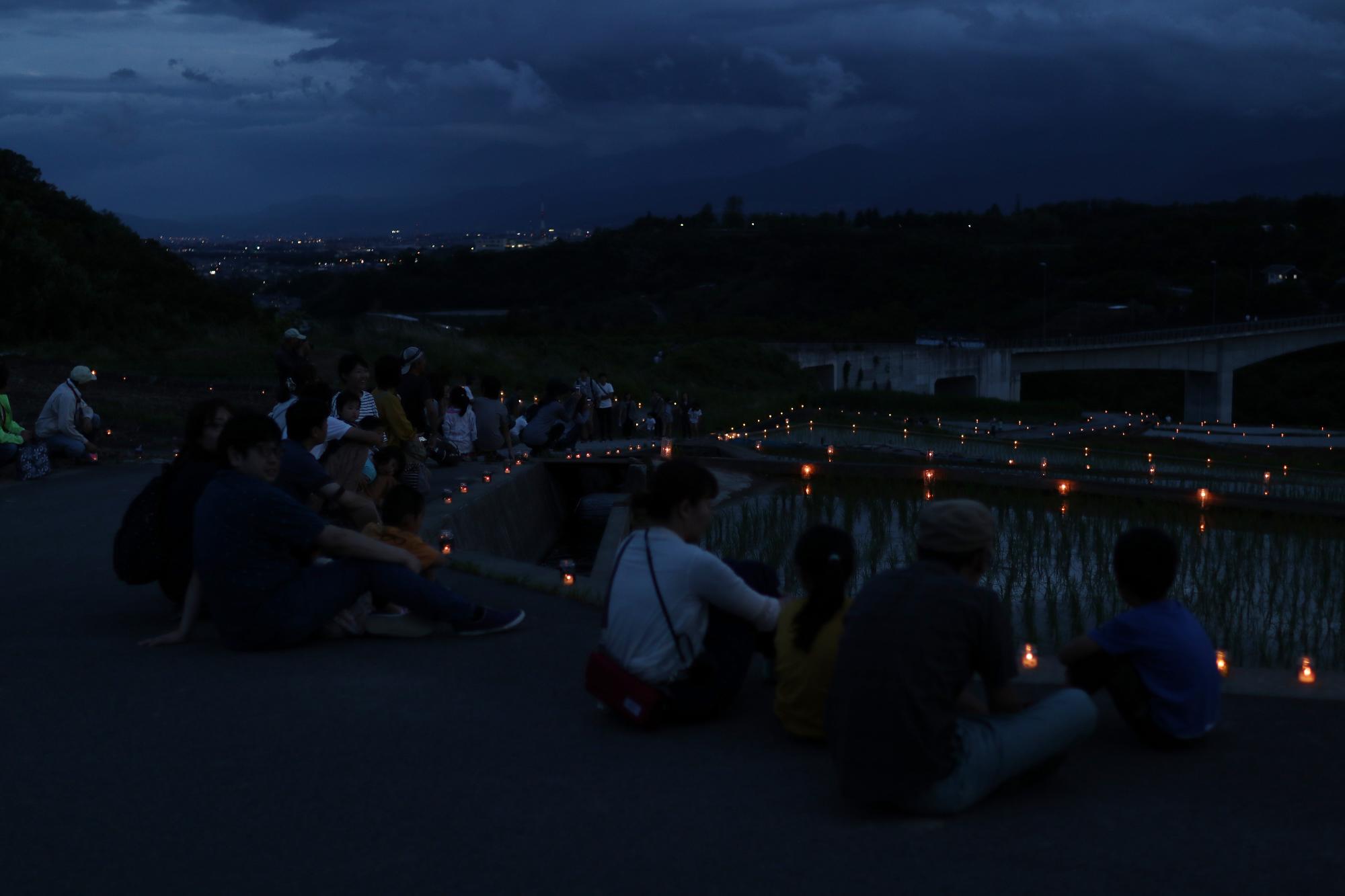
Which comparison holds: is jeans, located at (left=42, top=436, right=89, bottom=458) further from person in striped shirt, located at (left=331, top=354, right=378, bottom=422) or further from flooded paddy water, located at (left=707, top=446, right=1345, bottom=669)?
flooded paddy water, located at (left=707, top=446, right=1345, bottom=669)

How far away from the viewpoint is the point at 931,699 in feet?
15.4

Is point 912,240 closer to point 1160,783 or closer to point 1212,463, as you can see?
point 1212,463

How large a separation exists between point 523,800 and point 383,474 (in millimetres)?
5263

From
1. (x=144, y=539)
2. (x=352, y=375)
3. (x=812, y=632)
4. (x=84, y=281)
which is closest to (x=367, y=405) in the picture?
(x=352, y=375)

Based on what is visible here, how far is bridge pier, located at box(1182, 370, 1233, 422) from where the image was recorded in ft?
270

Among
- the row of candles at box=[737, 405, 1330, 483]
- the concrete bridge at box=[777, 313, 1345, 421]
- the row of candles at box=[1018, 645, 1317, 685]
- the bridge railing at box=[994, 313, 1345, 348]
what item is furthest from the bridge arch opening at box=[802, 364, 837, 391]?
the row of candles at box=[1018, 645, 1317, 685]

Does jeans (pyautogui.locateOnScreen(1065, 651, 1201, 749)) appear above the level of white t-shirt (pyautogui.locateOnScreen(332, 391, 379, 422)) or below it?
below

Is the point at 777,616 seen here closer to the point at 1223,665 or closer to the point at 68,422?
the point at 1223,665

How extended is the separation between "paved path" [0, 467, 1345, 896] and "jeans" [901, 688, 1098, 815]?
0.30 ft

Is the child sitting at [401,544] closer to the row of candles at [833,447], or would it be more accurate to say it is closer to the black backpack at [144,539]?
the black backpack at [144,539]

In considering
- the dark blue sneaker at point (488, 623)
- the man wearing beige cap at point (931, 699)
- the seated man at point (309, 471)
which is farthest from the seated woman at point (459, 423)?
the man wearing beige cap at point (931, 699)

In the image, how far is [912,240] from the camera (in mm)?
130250

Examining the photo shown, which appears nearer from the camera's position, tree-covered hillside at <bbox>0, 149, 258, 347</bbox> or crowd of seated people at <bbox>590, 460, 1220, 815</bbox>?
crowd of seated people at <bbox>590, 460, 1220, 815</bbox>

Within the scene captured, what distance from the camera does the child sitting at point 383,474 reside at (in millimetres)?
10086
